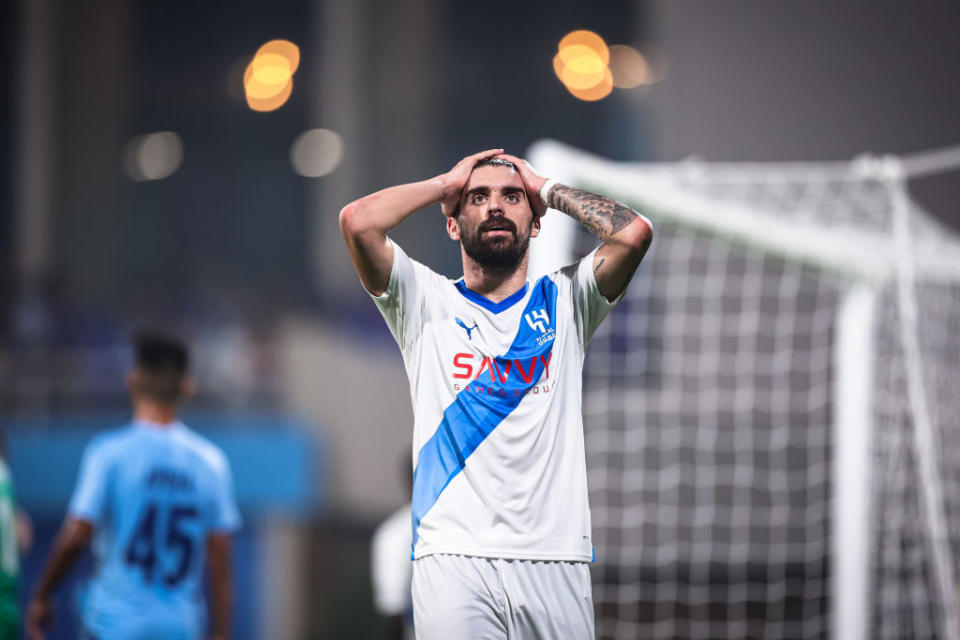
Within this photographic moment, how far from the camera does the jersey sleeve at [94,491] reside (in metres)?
3.27

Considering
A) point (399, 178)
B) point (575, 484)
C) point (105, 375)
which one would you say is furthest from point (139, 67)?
point (575, 484)

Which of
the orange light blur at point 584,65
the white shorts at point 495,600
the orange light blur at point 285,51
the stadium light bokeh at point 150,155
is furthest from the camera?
the stadium light bokeh at point 150,155

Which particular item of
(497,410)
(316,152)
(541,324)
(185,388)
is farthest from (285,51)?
(497,410)

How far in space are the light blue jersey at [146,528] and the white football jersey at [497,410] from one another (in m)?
1.52

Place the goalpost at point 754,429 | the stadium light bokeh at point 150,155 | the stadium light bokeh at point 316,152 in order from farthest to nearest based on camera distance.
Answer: the stadium light bokeh at point 150,155 < the stadium light bokeh at point 316,152 < the goalpost at point 754,429

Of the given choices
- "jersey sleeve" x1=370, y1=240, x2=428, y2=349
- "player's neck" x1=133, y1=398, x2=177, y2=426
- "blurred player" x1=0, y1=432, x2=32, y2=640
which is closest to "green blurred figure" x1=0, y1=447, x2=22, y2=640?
"blurred player" x1=0, y1=432, x2=32, y2=640

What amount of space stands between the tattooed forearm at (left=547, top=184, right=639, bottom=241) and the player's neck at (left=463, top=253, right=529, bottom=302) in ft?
0.48

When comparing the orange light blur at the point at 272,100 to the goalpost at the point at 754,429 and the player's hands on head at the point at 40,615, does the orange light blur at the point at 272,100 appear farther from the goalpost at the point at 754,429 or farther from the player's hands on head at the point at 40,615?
the player's hands on head at the point at 40,615

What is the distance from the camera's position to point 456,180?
2.11 meters

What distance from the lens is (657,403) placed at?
857 centimetres

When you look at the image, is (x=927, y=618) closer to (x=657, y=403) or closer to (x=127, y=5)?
(x=657, y=403)

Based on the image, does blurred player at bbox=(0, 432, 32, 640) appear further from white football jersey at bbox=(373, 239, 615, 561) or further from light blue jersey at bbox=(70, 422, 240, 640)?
white football jersey at bbox=(373, 239, 615, 561)

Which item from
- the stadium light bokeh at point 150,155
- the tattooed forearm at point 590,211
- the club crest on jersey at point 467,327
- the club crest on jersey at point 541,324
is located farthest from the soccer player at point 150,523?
the stadium light bokeh at point 150,155

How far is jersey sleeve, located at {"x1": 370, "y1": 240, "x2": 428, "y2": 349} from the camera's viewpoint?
2158 mm
